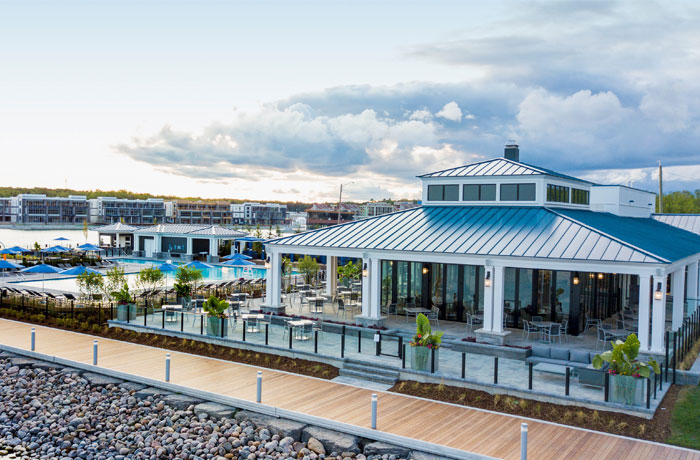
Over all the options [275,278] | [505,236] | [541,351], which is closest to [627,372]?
[541,351]

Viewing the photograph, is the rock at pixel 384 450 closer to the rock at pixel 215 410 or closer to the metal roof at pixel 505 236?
the rock at pixel 215 410

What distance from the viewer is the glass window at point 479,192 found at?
26.4 meters

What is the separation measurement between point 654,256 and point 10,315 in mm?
28013

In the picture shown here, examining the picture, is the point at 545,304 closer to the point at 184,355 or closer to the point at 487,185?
the point at 487,185

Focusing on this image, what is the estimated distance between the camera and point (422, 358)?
1720 centimetres

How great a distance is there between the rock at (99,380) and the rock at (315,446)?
771 centimetres

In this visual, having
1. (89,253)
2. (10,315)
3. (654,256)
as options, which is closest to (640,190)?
(654,256)

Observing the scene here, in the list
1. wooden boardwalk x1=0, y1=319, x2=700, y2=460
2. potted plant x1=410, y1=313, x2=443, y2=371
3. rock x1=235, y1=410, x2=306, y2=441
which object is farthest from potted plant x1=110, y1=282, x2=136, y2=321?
potted plant x1=410, y1=313, x2=443, y2=371

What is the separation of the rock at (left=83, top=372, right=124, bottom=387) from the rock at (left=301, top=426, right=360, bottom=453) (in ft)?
24.5

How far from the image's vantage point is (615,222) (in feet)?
89.9

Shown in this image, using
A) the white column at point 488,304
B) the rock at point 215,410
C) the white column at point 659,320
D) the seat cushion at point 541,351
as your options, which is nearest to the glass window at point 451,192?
the white column at point 488,304

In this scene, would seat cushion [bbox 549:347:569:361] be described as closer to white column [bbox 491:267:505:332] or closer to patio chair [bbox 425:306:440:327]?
white column [bbox 491:267:505:332]

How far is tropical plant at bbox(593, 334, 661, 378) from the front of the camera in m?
14.3

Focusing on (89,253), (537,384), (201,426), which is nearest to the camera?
(201,426)
